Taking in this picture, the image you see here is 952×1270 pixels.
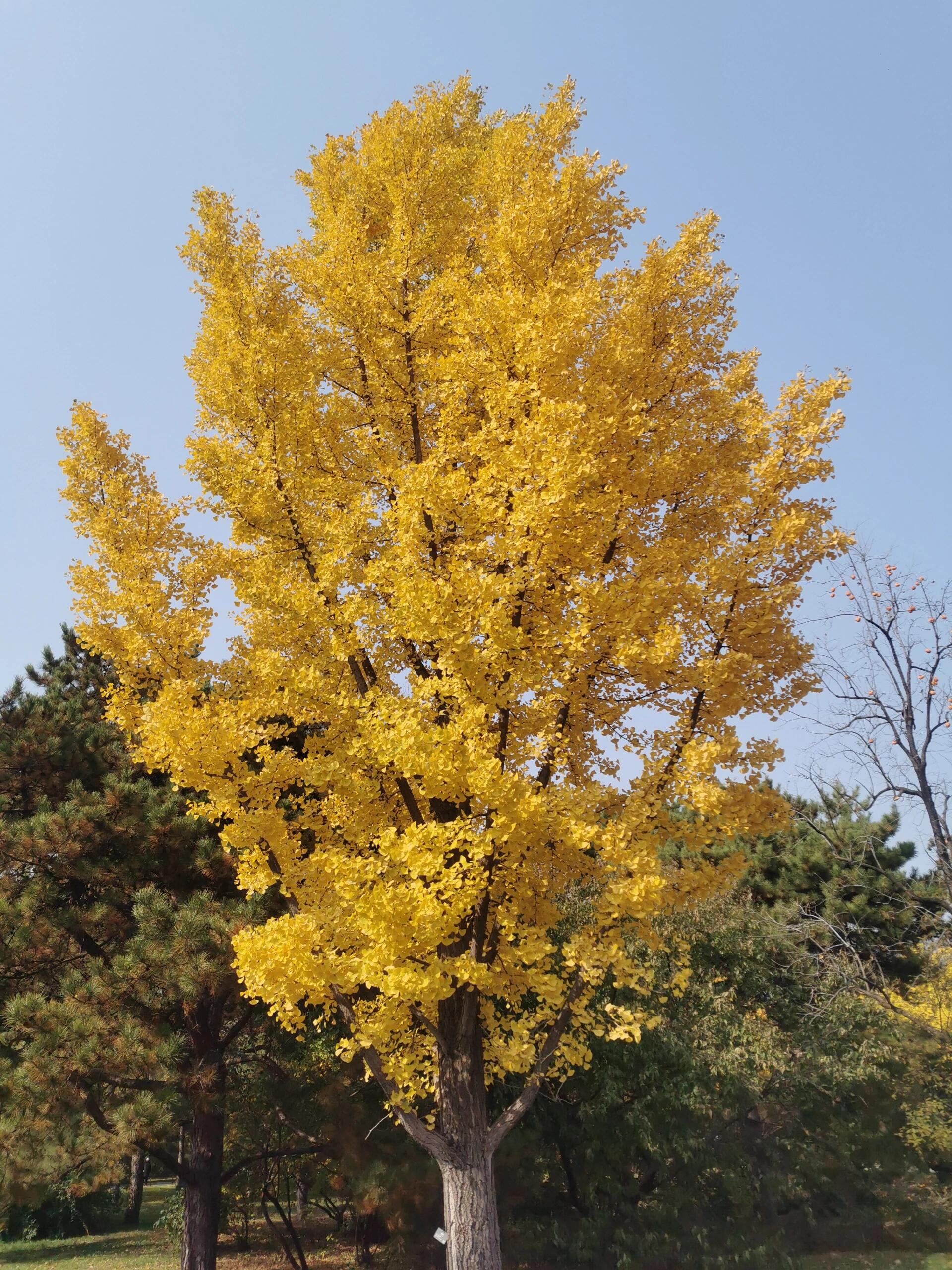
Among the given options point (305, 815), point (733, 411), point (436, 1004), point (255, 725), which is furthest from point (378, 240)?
point (436, 1004)

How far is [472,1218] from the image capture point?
538 cm

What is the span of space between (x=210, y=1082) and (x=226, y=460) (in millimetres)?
5970

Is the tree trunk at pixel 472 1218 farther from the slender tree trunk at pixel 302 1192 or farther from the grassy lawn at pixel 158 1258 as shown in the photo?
the grassy lawn at pixel 158 1258

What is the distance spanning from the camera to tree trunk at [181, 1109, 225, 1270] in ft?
29.9

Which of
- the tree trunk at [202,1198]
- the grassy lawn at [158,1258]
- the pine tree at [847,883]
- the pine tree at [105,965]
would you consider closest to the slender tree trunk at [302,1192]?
the grassy lawn at [158,1258]

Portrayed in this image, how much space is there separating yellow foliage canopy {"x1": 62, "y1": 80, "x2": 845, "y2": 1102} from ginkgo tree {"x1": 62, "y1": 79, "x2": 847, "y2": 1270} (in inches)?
1.2

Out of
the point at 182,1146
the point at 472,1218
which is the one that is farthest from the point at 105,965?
the point at 182,1146

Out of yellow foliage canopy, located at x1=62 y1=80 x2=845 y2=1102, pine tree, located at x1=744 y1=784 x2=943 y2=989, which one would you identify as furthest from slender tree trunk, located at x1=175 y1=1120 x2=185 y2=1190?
pine tree, located at x1=744 y1=784 x2=943 y2=989

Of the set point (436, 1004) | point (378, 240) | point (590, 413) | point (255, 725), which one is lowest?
point (436, 1004)

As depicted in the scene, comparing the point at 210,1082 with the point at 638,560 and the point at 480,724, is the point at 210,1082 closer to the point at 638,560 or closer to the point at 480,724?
the point at 480,724

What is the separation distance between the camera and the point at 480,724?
5102 mm

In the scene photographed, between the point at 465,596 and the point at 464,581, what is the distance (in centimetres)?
11

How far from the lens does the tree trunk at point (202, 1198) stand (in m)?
9.12

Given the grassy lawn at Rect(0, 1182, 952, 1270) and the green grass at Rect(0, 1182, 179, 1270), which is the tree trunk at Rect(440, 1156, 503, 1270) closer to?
the grassy lawn at Rect(0, 1182, 952, 1270)
